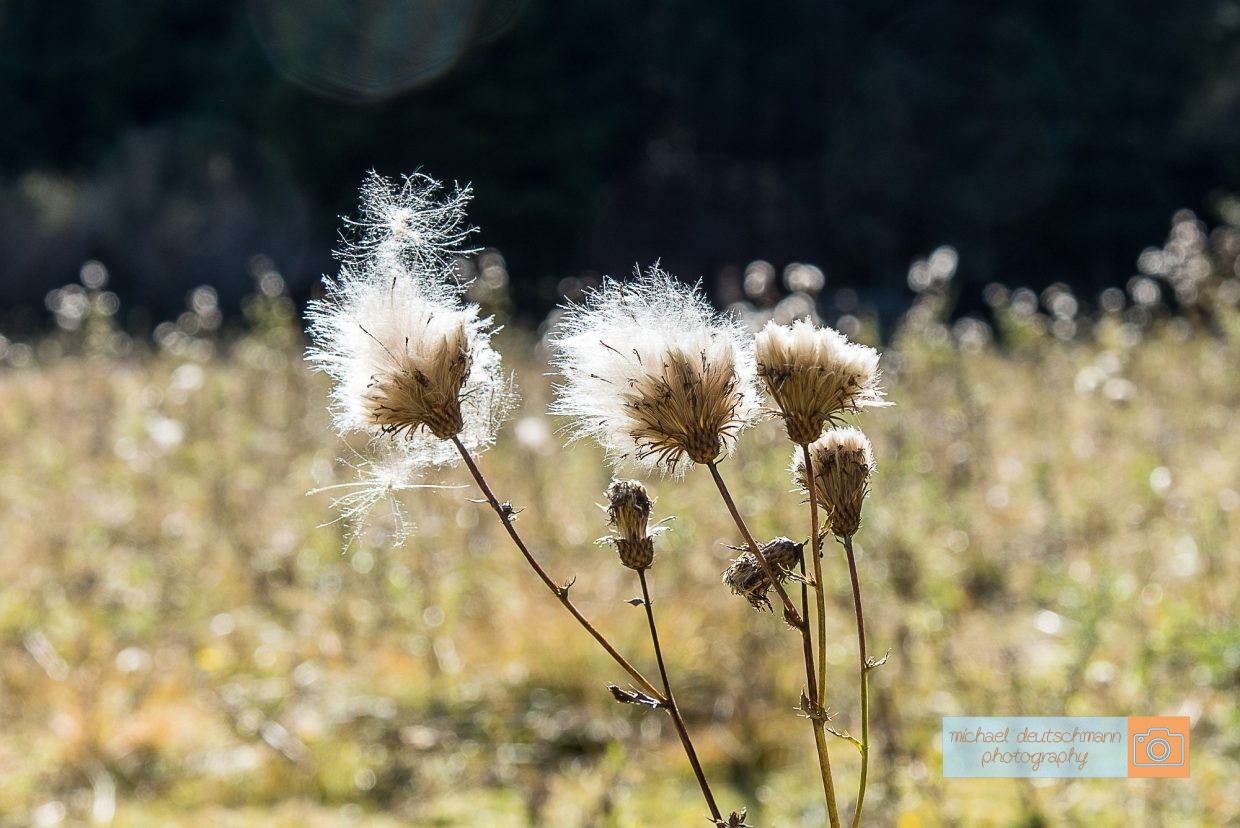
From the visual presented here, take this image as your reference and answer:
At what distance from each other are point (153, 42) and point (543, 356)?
15.4m

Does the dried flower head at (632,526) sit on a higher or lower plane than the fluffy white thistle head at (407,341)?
lower

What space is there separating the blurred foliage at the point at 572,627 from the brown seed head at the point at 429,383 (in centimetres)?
124

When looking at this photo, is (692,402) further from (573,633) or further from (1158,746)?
(573,633)

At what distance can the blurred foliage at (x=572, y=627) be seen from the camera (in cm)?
282

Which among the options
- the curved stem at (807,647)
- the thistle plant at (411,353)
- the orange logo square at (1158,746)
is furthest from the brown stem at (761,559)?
the orange logo square at (1158,746)

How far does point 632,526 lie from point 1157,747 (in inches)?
57.8

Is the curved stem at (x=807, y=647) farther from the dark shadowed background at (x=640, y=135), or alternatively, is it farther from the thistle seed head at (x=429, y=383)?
the dark shadowed background at (x=640, y=135)

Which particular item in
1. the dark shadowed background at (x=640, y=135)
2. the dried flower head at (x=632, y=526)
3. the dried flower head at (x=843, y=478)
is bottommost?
the dried flower head at (x=632, y=526)

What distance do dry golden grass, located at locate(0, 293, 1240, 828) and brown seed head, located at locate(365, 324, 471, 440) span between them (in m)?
1.24

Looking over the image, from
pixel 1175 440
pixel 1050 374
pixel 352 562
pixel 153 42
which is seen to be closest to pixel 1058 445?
pixel 1175 440

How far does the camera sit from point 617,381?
3.27 feet

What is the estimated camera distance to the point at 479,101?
15.2m

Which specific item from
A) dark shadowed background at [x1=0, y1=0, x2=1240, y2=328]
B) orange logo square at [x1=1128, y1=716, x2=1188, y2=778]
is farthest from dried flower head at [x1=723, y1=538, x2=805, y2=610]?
dark shadowed background at [x1=0, y1=0, x2=1240, y2=328]

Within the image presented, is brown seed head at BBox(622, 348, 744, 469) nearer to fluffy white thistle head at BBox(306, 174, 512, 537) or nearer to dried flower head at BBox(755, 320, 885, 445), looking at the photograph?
dried flower head at BBox(755, 320, 885, 445)
